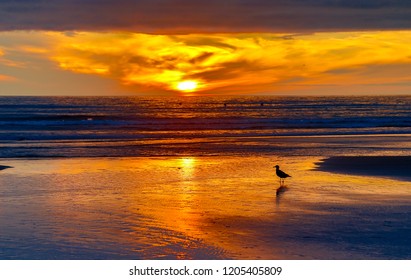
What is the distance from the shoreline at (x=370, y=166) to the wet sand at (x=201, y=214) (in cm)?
73

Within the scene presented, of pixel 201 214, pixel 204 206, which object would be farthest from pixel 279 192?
pixel 201 214

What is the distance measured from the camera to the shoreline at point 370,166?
1795cm

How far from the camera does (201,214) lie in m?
11.9

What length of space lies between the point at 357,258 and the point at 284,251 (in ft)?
3.55

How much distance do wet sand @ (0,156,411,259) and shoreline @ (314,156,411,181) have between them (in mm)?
731

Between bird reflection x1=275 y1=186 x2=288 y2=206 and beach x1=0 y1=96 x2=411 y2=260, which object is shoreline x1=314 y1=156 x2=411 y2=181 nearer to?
beach x1=0 y1=96 x2=411 y2=260

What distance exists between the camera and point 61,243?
985cm

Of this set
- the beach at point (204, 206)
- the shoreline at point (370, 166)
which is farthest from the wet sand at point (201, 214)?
the shoreline at point (370, 166)

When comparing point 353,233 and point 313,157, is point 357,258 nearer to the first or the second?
point 353,233

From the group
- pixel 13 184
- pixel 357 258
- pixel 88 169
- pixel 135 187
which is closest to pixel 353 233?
pixel 357 258

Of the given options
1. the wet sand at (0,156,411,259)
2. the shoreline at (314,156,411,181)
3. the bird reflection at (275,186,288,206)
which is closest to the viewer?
the wet sand at (0,156,411,259)

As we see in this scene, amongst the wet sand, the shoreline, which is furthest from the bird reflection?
the shoreline

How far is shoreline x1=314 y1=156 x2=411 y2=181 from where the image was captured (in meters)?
18.0

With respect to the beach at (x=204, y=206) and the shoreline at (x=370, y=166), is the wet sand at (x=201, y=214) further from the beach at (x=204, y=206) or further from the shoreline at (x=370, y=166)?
the shoreline at (x=370, y=166)
